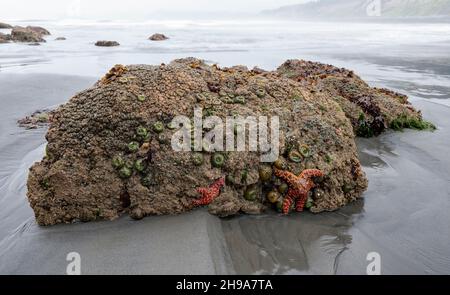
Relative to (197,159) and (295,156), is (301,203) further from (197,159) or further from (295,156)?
(197,159)

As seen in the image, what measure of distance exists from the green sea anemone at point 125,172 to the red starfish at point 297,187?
4.63ft

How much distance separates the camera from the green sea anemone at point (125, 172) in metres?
3.94

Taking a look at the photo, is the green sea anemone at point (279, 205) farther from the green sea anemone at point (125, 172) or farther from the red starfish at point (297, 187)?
the green sea anemone at point (125, 172)

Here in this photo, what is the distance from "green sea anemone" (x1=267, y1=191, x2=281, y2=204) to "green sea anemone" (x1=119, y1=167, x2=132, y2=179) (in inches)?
53.2

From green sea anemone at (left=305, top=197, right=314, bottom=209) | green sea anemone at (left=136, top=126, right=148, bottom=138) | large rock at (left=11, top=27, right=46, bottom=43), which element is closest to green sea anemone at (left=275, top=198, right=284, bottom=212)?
green sea anemone at (left=305, top=197, right=314, bottom=209)

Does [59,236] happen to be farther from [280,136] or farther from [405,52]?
[405,52]

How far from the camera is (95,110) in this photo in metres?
4.11

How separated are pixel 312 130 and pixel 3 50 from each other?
61.1 ft

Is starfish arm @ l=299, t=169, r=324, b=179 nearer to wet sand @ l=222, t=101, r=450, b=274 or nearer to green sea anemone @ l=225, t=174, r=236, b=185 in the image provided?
wet sand @ l=222, t=101, r=450, b=274

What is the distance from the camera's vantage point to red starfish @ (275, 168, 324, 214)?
4082 millimetres

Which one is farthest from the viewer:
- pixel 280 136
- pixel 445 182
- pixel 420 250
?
pixel 445 182

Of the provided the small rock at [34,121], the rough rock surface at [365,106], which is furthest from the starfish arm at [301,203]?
the small rock at [34,121]

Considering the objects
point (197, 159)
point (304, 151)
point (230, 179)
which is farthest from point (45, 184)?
point (304, 151)
